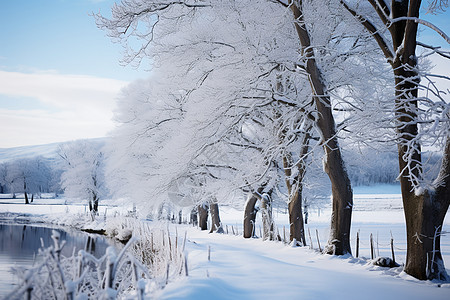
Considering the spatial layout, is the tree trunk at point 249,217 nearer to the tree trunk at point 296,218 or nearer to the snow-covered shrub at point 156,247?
the snow-covered shrub at point 156,247

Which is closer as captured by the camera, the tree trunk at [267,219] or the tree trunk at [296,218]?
the tree trunk at [296,218]

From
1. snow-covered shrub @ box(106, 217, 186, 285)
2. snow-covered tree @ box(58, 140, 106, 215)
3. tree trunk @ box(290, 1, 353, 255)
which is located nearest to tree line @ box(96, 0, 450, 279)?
tree trunk @ box(290, 1, 353, 255)

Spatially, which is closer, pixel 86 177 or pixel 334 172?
pixel 334 172

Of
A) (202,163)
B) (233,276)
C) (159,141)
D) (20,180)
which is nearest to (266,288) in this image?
(233,276)

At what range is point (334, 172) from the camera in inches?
336

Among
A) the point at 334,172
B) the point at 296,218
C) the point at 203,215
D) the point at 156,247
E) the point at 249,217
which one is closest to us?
the point at 334,172

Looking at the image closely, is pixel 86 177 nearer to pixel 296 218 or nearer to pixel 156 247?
pixel 156 247

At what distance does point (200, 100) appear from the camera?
1002cm

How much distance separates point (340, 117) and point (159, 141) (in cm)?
912

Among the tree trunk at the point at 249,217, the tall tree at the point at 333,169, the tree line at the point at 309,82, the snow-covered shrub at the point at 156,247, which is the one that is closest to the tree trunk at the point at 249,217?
the tree trunk at the point at 249,217

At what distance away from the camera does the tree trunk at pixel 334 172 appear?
849cm

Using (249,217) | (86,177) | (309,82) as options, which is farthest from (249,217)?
(86,177)

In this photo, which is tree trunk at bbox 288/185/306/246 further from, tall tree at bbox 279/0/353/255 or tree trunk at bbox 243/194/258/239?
tree trunk at bbox 243/194/258/239

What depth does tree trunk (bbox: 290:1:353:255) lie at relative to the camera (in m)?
8.49
